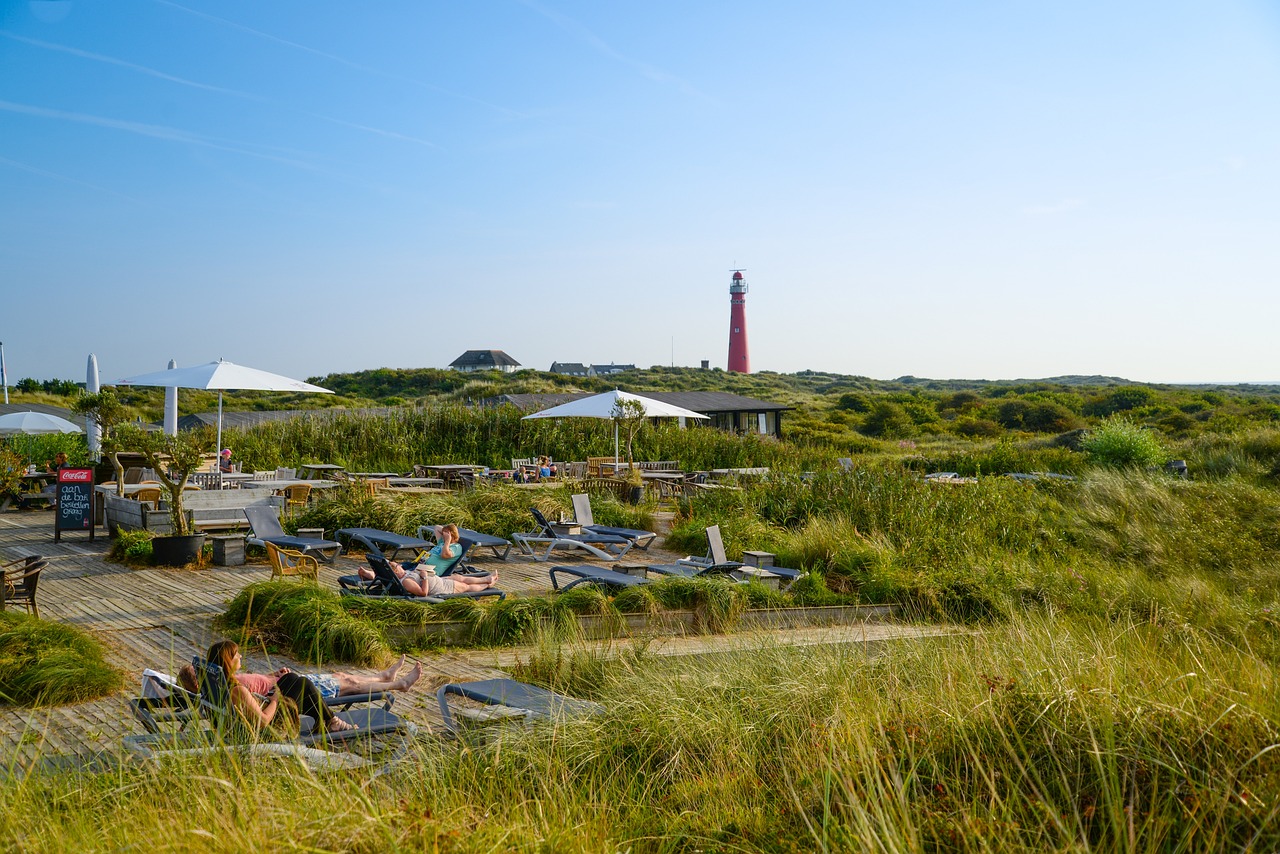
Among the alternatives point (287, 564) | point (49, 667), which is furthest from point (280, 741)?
point (287, 564)

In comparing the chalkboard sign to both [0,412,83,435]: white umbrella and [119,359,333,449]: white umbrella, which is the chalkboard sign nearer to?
[119,359,333,449]: white umbrella

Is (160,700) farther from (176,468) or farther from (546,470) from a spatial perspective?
(546,470)

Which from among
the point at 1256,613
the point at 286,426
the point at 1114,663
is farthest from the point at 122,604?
the point at 286,426

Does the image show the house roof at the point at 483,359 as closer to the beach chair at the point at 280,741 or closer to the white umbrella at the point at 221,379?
the white umbrella at the point at 221,379

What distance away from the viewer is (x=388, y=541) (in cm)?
1058

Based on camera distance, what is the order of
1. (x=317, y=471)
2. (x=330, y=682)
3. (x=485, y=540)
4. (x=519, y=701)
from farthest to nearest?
(x=317, y=471), (x=485, y=540), (x=330, y=682), (x=519, y=701)

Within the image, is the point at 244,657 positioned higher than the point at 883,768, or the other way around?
the point at 883,768

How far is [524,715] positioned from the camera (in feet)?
14.4

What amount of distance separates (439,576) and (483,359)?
92699 millimetres

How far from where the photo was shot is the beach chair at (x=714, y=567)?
30.2ft

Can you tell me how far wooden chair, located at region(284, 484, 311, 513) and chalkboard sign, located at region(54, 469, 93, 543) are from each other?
7.75 ft

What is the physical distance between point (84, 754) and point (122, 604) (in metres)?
4.26

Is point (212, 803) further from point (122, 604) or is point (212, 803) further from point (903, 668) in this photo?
point (122, 604)

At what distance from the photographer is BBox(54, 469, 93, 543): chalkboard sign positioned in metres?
12.1
